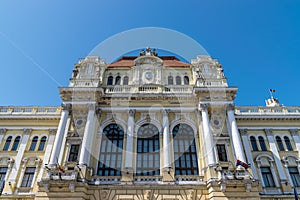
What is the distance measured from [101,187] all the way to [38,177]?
7.55m

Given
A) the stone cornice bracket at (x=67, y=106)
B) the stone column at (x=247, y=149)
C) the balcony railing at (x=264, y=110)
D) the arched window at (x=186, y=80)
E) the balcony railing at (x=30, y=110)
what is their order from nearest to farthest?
the stone column at (x=247, y=149) < the stone cornice bracket at (x=67, y=106) < the balcony railing at (x=30, y=110) < the balcony railing at (x=264, y=110) < the arched window at (x=186, y=80)

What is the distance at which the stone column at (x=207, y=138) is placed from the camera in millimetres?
20625

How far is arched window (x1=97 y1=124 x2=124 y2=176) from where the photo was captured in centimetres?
2156

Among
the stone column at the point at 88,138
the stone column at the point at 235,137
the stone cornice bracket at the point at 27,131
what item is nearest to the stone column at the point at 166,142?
the stone column at the point at 235,137

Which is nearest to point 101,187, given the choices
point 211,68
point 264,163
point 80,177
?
point 80,177

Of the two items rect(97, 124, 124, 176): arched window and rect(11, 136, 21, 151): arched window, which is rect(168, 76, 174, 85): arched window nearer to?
rect(97, 124, 124, 176): arched window

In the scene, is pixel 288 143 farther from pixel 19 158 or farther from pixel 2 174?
pixel 2 174

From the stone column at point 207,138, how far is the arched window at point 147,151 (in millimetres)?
5101

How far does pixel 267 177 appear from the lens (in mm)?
22859

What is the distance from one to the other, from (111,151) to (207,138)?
10222 mm

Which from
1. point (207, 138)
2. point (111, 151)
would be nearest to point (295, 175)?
point (207, 138)

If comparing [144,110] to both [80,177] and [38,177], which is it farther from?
[38,177]

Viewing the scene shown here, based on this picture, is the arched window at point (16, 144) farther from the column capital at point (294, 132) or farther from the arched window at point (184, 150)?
the column capital at point (294, 132)

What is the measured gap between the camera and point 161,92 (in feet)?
85.0
